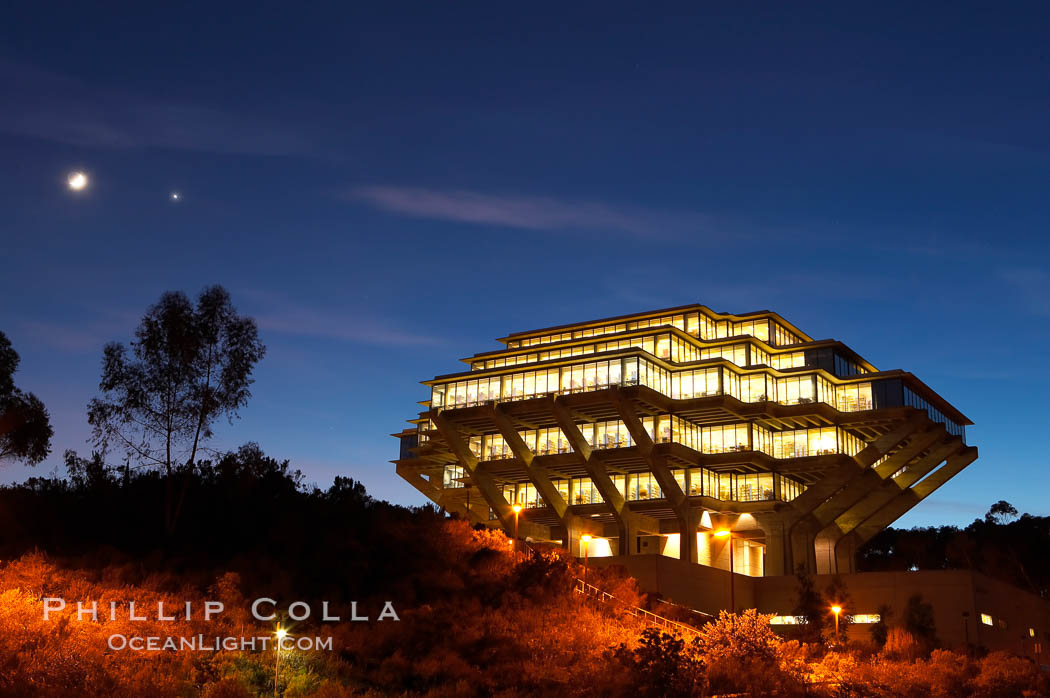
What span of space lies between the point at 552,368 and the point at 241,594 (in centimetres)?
4636

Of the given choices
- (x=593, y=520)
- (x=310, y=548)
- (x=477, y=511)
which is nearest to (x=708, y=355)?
(x=593, y=520)

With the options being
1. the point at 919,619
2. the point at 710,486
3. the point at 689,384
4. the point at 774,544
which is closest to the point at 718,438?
the point at 710,486

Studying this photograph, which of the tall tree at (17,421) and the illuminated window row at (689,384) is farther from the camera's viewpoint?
the illuminated window row at (689,384)

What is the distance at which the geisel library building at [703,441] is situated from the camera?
250ft

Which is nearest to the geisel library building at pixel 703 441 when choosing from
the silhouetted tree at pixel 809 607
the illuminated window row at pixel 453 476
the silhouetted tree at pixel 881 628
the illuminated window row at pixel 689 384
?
the illuminated window row at pixel 689 384

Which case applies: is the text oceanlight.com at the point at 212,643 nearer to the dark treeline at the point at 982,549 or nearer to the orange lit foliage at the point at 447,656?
the orange lit foliage at the point at 447,656

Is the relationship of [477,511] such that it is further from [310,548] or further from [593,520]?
[310,548]

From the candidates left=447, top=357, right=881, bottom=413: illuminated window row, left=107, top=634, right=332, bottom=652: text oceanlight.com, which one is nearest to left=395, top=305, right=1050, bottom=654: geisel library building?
left=447, top=357, right=881, bottom=413: illuminated window row

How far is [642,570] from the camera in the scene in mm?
57062

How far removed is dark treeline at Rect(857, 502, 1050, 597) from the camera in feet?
327

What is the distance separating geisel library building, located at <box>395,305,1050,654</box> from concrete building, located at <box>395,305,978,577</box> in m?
0.12

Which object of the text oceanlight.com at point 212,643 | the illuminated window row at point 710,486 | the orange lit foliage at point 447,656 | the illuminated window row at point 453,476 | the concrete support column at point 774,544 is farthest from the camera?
the illuminated window row at point 453,476

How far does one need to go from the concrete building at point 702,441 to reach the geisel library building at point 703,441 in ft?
0.39

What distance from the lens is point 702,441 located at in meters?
79.7
